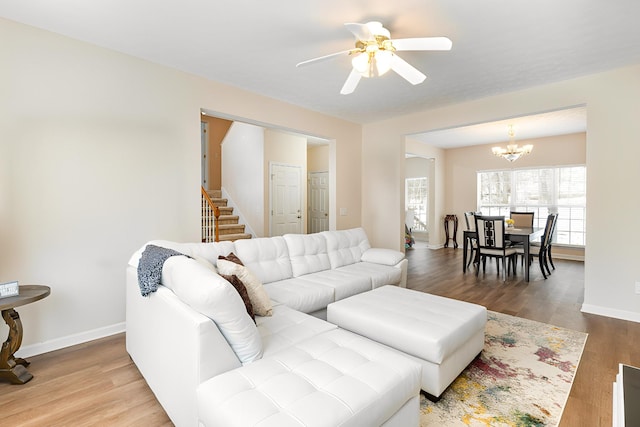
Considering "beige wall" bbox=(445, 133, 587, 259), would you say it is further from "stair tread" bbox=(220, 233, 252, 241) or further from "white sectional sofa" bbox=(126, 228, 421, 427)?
"white sectional sofa" bbox=(126, 228, 421, 427)

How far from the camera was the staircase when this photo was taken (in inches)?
231

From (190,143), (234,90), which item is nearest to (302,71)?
(234,90)

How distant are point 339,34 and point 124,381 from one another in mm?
3165

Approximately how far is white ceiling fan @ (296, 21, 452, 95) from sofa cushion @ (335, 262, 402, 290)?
200 cm

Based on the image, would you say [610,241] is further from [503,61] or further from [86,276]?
[86,276]

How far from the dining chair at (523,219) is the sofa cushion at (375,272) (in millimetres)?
4209

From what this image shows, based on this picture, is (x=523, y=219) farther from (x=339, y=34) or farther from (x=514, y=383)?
(x=339, y=34)

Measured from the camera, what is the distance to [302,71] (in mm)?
3363

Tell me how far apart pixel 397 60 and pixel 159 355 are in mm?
2653

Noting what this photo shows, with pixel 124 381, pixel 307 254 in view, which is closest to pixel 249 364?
pixel 124 381

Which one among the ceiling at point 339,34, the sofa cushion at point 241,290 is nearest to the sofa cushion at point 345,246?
the sofa cushion at point 241,290

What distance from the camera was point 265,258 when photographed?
3113 millimetres

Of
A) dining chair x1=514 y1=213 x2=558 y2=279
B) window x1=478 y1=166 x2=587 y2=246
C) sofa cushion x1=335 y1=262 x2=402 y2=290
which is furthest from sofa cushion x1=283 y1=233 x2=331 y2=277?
window x1=478 y1=166 x2=587 y2=246

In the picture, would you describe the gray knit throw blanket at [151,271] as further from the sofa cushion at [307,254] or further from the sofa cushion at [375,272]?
the sofa cushion at [375,272]
